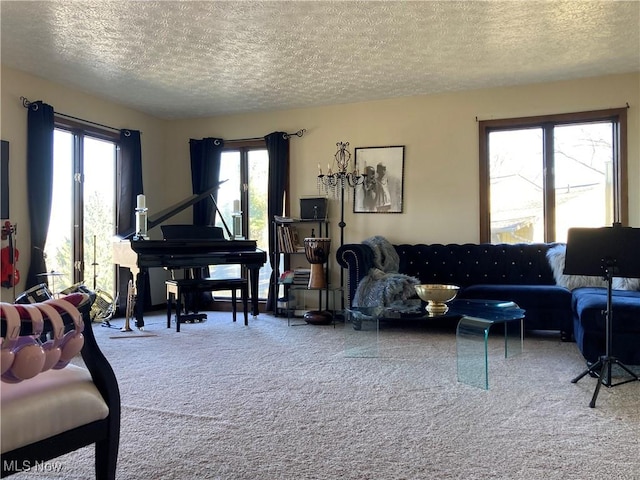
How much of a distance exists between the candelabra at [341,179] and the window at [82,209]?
2.45 meters

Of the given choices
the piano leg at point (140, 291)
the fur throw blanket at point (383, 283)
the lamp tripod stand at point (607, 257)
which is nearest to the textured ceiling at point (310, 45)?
the lamp tripod stand at point (607, 257)

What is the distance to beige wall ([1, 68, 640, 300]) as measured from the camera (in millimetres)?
4578

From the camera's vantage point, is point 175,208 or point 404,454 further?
point 175,208

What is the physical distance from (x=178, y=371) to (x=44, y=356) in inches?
77.8

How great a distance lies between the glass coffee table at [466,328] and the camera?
279 cm

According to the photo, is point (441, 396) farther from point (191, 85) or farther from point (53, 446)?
point (191, 85)

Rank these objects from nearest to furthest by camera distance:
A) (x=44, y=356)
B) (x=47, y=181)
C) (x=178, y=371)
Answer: (x=44, y=356) → (x=178, y=371) → (x=47, y=181)

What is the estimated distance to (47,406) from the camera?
49.5 inches

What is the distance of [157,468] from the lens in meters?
1.75

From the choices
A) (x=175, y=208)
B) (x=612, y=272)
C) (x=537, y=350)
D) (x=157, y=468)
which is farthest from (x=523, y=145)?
(x=157, y=468)

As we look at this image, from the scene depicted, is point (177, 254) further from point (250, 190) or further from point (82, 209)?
point (250, 190)

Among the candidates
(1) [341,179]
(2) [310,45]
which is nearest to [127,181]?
(1) [341,179]

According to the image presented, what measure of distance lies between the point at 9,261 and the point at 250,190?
2.72 metres

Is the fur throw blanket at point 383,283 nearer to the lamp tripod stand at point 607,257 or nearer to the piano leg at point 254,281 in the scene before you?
the piano leg at point 254,281
